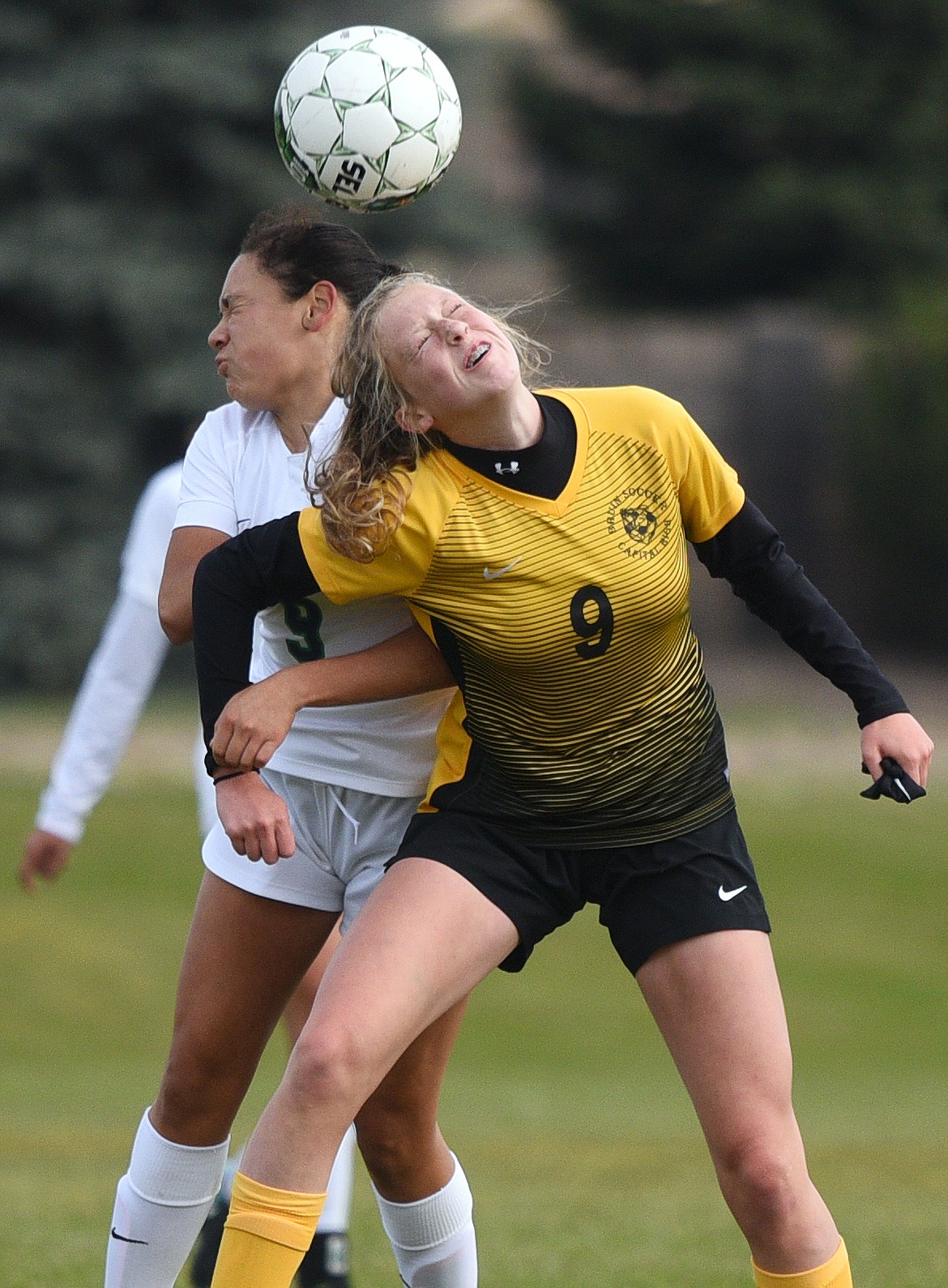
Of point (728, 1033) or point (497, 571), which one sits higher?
point (497, 571)

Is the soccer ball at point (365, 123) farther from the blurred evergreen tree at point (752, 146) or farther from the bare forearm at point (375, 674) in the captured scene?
the blurred evergreen tree at point (752, 146)

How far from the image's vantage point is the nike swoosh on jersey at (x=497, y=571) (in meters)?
3.37

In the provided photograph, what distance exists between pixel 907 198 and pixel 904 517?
6684 millimetres

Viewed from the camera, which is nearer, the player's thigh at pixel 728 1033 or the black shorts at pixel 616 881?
the player's thigh at pixel 728 1033

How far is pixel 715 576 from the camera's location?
146 inches

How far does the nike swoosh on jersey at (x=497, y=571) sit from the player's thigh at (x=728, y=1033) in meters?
0.71

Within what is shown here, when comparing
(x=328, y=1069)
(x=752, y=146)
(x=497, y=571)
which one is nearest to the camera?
(x=328, y=1069)

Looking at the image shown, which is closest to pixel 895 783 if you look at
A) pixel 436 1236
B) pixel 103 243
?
pixel 436 1236

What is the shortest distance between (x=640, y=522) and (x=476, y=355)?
422 mm

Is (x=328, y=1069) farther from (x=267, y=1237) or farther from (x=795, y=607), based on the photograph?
(x=795, y=607)

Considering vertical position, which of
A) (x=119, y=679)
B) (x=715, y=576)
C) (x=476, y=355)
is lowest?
(x=119, y=679)

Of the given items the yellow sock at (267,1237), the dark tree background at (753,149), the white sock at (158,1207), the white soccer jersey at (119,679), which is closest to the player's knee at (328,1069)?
the yellow sock at (267,1237)

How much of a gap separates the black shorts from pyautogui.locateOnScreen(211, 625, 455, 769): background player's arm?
0.85ft

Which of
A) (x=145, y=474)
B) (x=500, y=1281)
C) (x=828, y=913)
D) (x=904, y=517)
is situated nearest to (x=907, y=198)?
(x=904, y=517)
